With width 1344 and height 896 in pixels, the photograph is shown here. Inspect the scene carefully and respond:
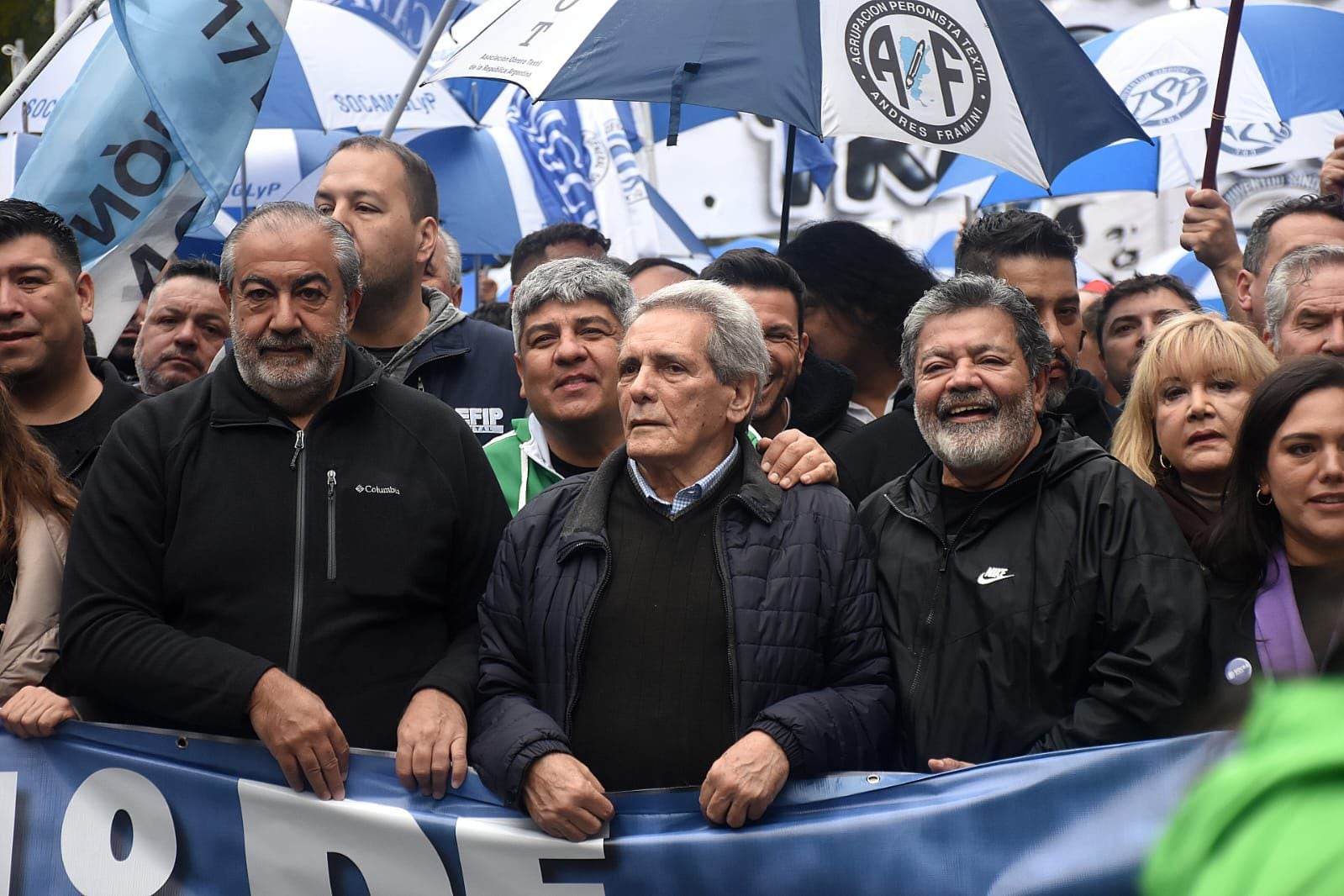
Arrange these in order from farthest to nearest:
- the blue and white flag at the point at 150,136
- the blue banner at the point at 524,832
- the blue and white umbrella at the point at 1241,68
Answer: the blue and white umbrella at the point at 1241,68
the blue and white flag at the point at 150,136
the blue banner at the point at 524,832

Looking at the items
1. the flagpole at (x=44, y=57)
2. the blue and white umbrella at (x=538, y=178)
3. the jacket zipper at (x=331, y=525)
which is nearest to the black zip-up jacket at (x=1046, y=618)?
A: the jacket zipper at (x=331, y=525)

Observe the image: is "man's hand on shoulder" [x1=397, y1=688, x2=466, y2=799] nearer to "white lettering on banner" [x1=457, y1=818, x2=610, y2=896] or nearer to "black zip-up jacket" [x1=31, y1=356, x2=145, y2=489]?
"white lettering on banner" [x1=457, y1=818, x2=610, y2=896]

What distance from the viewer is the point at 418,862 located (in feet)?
12.2

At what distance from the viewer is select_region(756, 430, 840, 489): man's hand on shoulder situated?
3.84 m

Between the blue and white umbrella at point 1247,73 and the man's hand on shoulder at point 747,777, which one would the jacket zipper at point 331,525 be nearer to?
the man's hand on shoulder at point 747,777

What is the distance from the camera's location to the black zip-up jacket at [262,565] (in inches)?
146

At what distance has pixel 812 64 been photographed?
5.30 m

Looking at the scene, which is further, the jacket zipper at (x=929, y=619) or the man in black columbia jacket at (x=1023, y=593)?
the jacket zipper at (x=929, y=619)

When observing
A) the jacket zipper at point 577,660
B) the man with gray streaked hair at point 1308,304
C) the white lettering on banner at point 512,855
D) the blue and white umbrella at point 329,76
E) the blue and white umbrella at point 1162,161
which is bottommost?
the white lettering on banner at point 512,855

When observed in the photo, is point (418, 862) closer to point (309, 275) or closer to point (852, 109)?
point (309, 275)

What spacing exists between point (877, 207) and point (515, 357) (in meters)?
19.7

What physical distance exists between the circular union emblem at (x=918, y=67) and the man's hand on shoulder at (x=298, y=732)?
9.26ft

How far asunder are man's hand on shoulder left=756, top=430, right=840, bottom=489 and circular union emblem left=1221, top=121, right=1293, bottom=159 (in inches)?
295

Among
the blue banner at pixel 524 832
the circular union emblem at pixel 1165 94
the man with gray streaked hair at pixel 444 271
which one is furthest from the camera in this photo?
the circular union emblem at pixel 1165 94
